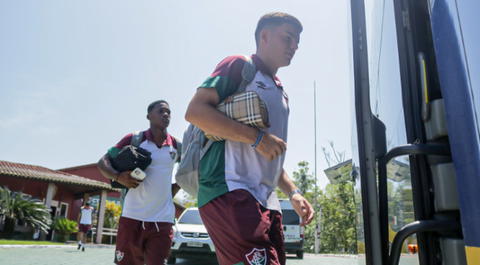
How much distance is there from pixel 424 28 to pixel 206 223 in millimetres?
1133

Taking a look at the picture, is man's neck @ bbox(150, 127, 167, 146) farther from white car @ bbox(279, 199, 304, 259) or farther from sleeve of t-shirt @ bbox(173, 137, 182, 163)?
white car @ bbox(279, 199, 304, 259)

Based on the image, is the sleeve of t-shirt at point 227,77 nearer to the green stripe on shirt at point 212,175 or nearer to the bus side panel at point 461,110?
the green stripe on shirt at point 212,175

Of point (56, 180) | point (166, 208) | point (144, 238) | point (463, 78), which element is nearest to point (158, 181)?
point (166, 208)

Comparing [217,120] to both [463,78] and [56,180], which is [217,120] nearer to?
[463,78]

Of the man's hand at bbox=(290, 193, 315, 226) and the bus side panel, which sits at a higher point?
the bus side panel

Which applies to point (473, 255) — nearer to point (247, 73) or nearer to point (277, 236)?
point (277, 236)

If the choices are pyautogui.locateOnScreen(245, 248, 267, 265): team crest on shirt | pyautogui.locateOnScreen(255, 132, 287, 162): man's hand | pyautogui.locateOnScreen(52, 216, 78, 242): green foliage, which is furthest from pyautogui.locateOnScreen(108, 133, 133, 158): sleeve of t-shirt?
pyautogui.locateOnScreen(52, 216, 78, 242): green foliage

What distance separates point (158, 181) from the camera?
3545mm

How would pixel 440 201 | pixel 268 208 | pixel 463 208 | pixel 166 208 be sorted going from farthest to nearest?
pixel 166 208
pixel 268 208
pixel 440 201
pixel 463 208

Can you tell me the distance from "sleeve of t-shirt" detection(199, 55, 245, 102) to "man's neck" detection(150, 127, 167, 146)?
2164 mm

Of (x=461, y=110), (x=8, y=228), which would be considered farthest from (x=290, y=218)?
(x=461, y=110)

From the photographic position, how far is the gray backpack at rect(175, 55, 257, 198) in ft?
5.70

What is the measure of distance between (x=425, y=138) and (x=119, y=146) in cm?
304

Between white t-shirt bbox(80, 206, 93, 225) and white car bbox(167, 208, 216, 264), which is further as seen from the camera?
white t-shirt bbox(80, 206, 93, 225)
